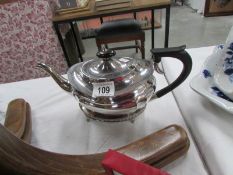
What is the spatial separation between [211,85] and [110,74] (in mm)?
232

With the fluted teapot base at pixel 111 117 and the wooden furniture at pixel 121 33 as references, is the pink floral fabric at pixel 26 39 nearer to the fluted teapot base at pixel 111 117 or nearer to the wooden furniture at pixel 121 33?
the wooden furniture at pixel 121 33

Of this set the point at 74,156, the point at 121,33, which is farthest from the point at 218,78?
the point at 121,33

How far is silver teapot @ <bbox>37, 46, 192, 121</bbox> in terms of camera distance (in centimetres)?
36

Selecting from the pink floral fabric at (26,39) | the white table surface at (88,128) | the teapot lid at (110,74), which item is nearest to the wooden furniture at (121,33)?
the pink floral fabric at (26,39)

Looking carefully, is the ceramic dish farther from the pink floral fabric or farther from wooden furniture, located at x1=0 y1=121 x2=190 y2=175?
the pink floral fabric

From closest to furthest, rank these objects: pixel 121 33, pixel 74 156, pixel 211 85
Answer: pixel 74 156
pixel 211 85
pixel 121 33

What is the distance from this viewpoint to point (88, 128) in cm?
45

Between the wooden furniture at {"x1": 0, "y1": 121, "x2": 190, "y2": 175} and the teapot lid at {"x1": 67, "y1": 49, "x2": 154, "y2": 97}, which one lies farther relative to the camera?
the teapot lid at {"x1": 67, "y1": 49, "x2": 154, "y2": 97}

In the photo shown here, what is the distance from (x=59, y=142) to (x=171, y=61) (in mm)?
381

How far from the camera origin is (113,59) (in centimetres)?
40

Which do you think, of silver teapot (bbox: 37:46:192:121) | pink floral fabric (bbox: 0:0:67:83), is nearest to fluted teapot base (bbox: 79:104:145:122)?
silver teapot (bbox: 37:46:192:121)

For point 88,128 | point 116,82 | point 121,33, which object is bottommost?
point 121,33

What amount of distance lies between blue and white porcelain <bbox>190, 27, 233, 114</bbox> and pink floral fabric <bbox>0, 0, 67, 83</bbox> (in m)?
1.15

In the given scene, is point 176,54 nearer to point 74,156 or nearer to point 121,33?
point 74,156
